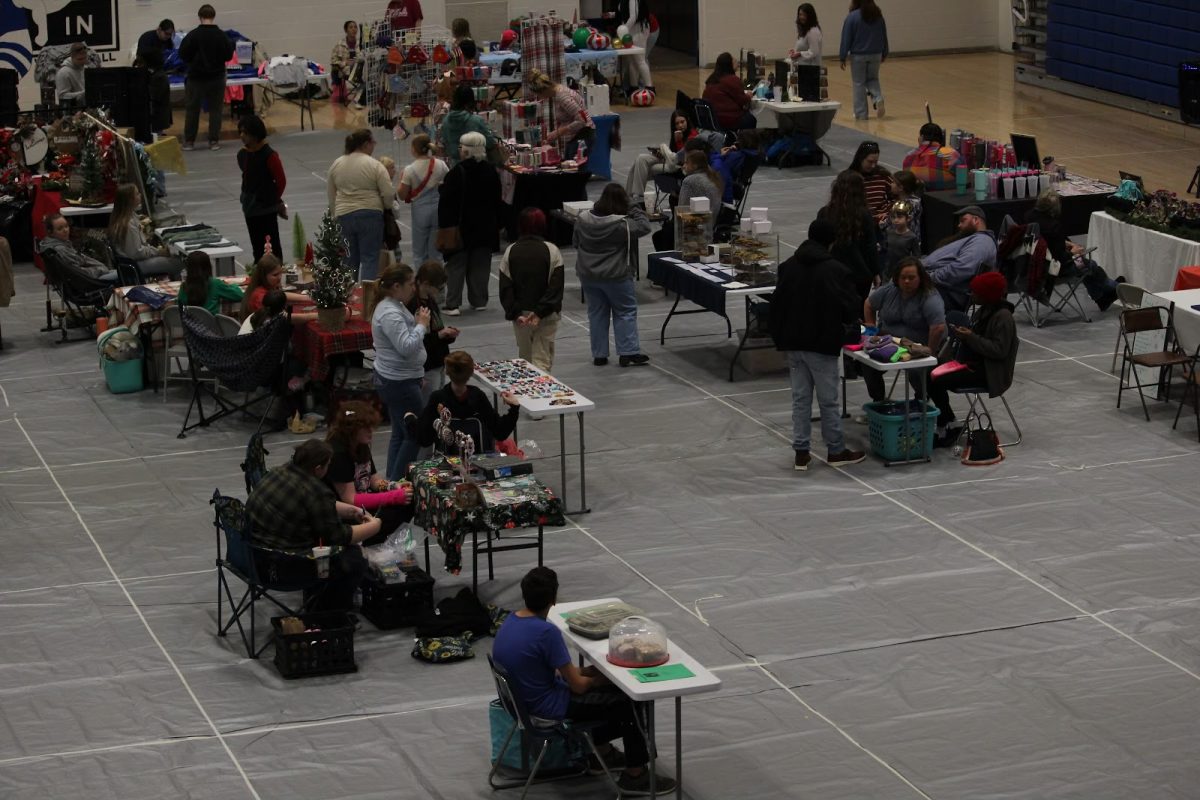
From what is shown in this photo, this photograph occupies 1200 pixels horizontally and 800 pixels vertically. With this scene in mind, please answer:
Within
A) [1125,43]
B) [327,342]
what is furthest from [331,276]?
[1125,43]

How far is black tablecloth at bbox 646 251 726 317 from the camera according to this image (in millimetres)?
12789

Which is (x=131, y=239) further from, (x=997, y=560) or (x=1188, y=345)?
(x=1188, y=345)

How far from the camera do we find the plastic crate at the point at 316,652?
843cm

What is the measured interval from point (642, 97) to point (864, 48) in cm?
285

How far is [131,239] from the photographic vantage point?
13.9m

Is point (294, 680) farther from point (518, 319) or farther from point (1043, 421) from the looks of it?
point (1043, 421)

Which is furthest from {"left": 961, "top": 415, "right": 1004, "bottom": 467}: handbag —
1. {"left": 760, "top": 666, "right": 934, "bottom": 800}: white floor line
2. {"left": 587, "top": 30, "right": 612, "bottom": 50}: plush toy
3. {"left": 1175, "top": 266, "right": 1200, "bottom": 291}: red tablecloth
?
{"left": 587, "top": 30, "right": 612, "bottom": 50}: plush toy

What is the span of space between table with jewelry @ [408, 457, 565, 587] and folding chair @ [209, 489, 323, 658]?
0.66 meters

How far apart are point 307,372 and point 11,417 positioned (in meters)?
2.11

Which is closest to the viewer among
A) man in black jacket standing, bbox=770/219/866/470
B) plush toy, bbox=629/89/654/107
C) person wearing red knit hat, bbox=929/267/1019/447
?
man in black jacket standing, bbox=770/219/866/470

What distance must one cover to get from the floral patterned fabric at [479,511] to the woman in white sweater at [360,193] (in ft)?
17.0

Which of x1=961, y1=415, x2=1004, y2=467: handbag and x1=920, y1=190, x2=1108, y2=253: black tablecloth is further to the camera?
x1=920, y1=190, x2=1108, y2=253: black tablecloth

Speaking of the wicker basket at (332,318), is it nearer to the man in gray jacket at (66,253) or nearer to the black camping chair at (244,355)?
the black camping chair at (244,355)

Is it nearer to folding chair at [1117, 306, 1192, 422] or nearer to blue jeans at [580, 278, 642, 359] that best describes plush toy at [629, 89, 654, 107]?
blue jeans at [580, 278, 642, 359]
